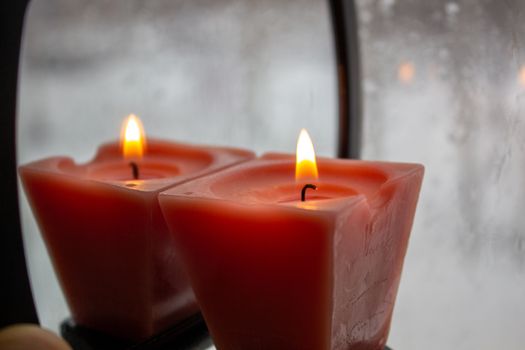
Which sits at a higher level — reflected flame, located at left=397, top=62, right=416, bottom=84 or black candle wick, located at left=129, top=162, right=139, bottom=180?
reflected flame, located at left=397, top=62, right=416, bottom=84

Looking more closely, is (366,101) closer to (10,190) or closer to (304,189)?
(304,189)

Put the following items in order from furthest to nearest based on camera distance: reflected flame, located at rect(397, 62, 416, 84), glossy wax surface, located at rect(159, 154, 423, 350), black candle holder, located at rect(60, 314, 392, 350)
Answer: reflected flame, located at rect(397, 62, 416, 84) < black candle holder, located at rect(60, 314, 392, 350) < glossy wax surface, located at rect(159, 154, 423, 350)

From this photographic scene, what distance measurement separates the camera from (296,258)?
37 cm

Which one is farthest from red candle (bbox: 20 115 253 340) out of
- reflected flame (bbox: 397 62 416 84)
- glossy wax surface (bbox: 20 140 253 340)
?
reflected flame (bbox: 397 62 416 84)

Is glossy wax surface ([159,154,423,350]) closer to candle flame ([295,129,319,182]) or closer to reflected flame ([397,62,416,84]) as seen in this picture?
candle flame ([295,129,319,182])

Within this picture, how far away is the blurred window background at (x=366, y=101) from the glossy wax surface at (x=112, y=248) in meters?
0.09

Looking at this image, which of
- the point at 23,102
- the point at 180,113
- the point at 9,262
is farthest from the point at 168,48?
the point at 9,262

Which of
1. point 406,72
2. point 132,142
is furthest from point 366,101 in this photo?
point 132,142

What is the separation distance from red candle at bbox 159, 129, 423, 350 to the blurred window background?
0.64ft

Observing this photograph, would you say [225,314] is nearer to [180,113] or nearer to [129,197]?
[129,197]

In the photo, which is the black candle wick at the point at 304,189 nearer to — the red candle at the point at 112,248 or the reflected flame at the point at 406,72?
the red candle at the point at 112,248

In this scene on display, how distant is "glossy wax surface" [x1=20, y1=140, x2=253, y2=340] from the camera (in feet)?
1.45

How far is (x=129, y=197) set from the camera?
1.43 ft

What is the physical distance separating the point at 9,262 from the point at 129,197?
0.10 meters
